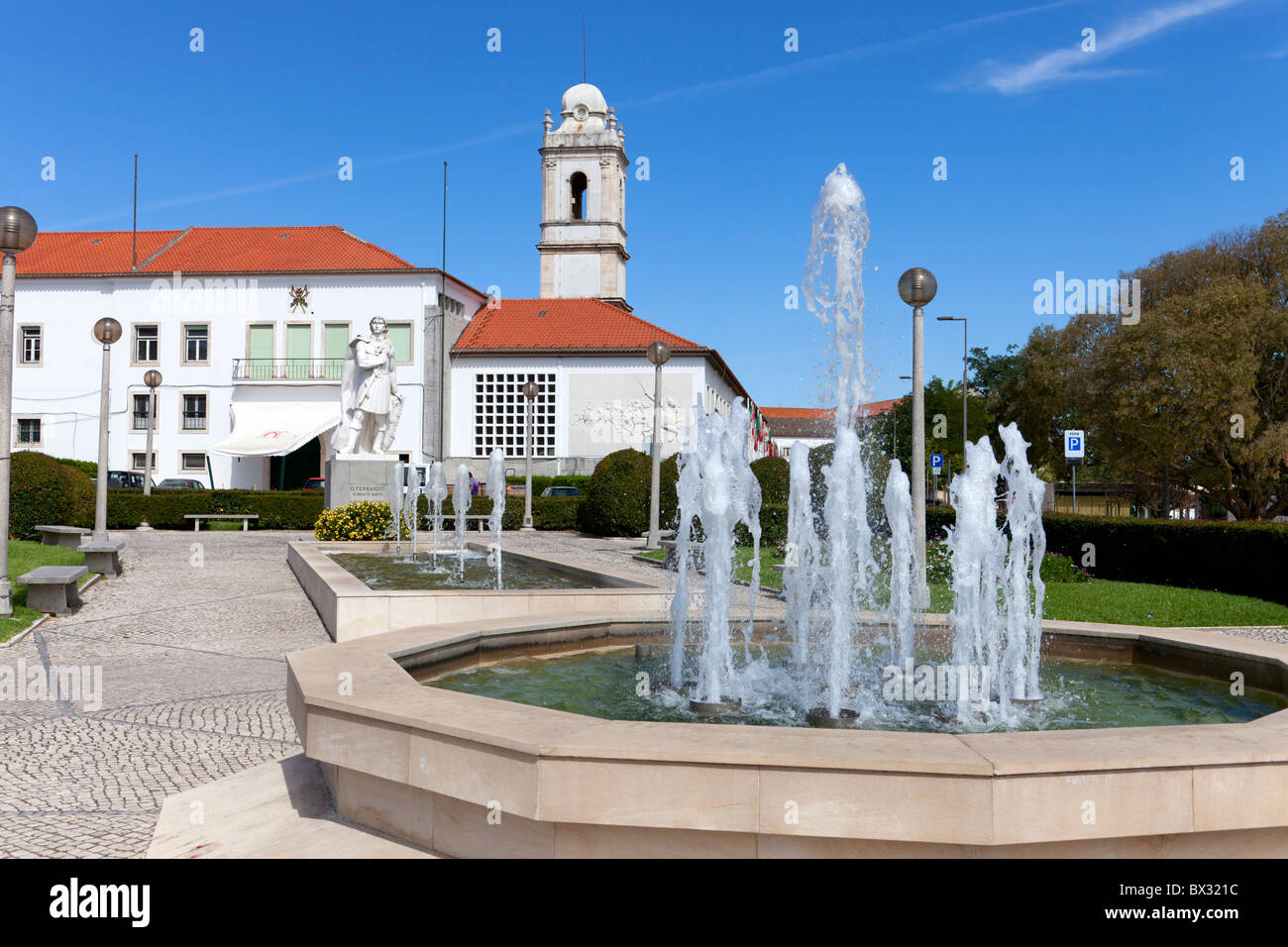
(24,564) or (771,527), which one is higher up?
(771,527)

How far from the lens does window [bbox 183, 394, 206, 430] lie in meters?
44.2

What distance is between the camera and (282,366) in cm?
4431

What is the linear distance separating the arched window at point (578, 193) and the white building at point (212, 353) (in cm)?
1665

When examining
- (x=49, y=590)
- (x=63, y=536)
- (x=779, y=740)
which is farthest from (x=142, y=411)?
(x=779, y=740)

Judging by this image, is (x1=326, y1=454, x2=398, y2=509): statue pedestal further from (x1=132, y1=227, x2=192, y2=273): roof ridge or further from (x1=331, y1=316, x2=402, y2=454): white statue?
(x1=132, y1=227, x2=192, y2=273): roof ridge

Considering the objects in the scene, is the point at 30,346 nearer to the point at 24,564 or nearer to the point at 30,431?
the point at 30,431

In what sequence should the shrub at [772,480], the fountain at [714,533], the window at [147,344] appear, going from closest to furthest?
1. the fountain at [714,533]
2. the shrub at [772,480]
3. the window at [147,344]

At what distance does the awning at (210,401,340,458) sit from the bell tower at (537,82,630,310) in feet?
60.4

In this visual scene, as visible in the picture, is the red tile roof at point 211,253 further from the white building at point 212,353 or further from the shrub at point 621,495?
the shrub at point 621,495

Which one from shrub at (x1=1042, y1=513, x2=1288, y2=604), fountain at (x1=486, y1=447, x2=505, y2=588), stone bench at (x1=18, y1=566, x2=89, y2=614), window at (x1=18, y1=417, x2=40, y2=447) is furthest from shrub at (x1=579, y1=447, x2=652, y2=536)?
window at (x1=18, y1=417, x2=40, y2=447)

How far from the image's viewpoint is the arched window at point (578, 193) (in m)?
58.4

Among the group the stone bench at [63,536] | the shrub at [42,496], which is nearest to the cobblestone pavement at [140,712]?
the stone bench at [63,536]

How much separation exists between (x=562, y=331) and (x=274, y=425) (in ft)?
44.6
